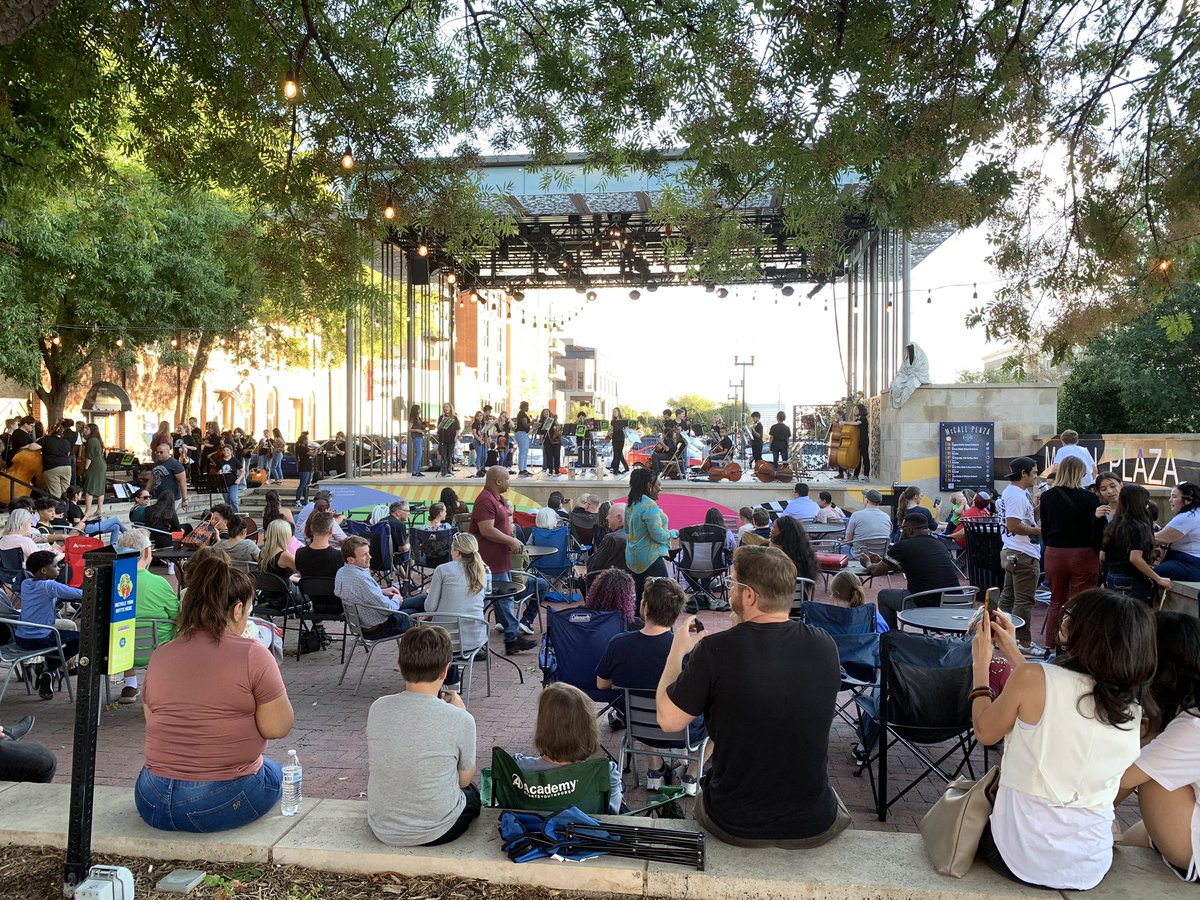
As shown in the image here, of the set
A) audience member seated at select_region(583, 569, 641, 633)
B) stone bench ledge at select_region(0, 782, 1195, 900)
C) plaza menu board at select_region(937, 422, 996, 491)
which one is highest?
plaza menu board at select_region(937, 422, 996, 491)

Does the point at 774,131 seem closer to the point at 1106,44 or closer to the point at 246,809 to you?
the point at 1106,44

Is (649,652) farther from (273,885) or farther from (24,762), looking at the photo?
(24,762)

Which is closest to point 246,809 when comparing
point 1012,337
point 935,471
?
point 1012,337

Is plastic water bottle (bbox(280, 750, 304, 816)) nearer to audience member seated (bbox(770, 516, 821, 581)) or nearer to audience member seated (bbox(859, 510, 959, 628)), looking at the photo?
audience member seated (bbox(770, 516, 821, 581))

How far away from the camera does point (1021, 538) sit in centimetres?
751

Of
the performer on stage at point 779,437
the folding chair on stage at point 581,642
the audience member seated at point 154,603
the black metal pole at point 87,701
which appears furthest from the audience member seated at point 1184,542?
the performer on stage at point 779,437

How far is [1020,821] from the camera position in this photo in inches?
109

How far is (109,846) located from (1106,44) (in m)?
7.26

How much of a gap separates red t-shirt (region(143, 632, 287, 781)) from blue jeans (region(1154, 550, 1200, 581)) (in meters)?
5.96

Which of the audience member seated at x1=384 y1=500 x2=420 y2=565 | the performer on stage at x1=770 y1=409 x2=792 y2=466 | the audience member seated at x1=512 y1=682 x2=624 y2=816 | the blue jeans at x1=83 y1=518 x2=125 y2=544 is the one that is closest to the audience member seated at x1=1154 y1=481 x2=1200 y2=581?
the audience member seated at x1=512 y1=682 x2=624 y2=816

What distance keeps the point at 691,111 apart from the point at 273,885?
5.12m

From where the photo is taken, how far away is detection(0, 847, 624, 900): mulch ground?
Answer: 295 centimetres

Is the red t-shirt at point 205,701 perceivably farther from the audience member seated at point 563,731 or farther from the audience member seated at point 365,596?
the audience member seated at point 365,596

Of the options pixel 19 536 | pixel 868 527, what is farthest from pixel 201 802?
pixel 868 527
